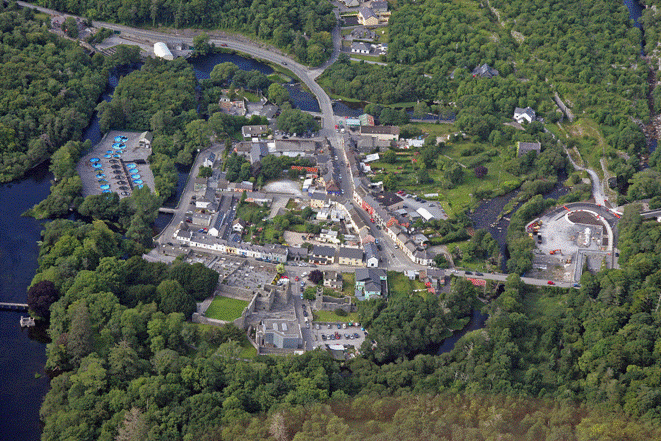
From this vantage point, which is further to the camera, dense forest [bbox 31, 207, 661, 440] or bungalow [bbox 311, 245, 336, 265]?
bungalow [bbox 311, 245, 336, 265]

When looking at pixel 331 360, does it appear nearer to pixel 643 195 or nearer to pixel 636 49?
pixel 643 195

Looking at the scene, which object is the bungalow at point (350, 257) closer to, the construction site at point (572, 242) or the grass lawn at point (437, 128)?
the construction site at point (572, 242)

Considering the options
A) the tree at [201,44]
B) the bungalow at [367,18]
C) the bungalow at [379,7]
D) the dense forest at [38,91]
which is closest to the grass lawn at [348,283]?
the dense forest at [38,91]

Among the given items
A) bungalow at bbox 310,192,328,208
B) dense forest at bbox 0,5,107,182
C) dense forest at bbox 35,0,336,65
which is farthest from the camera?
dense forest at bbox 35,0,336,65

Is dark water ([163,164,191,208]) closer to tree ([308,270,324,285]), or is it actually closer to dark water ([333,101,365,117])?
tree ([308,270,324,285])

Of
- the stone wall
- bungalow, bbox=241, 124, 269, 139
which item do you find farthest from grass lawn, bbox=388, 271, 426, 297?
bungalow, bbox=241, 124, 269, 139

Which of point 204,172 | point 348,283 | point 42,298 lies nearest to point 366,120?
point 204,172

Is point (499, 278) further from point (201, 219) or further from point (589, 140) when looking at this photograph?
point (589, 140)

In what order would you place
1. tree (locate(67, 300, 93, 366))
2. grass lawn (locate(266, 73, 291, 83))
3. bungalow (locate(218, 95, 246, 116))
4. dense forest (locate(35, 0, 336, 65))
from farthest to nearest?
dense forest (locate(35, 0, 336, 65))
grass lawn (locate(266, 73, 291, 83))
bungalow (locate(218, 95, 246, 116))
tree (locate(67, 300, 93, 366))

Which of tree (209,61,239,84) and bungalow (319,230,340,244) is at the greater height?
tree (209,61,239,84)
